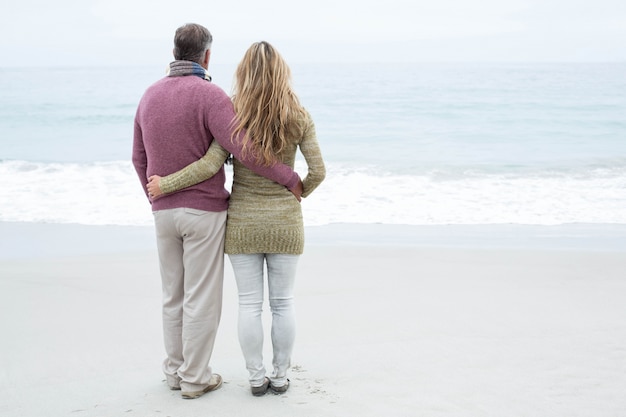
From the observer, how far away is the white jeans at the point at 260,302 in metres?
2.97

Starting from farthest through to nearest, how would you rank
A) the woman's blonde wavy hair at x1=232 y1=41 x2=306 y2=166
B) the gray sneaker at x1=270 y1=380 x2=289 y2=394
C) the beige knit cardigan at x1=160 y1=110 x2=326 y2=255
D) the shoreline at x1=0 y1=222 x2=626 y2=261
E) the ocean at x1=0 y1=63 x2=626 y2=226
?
the ocean at x1=0 y1=63 x2=626 y2=226 < the shoreline at x1=0 y1=222 x2=626 y2=261 < the gray sneaker at x1=270 y1=380 x2=289 y2=394 < the beige knit cardigan at x1=160 y1=110 x2=326 y2=255 < the woman's blonde wavy hair at x1=232 y1=41 x2=306 y2=166

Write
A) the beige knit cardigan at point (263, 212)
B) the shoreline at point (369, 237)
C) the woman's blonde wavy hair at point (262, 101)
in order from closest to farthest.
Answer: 1. the woman's blonde wavy hair at point (262, 101)
2. the beige knit cardigan at point (263, 212)
3. the shoreline at point (369, 237)

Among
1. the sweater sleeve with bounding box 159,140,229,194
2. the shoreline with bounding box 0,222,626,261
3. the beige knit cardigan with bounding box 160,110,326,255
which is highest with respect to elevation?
the sweater sleeve with bounding box 159,140,229,194

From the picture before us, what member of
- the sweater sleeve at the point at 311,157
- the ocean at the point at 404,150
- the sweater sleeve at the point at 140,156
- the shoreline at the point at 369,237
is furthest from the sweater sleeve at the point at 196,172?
the ocean at the point at 404,150

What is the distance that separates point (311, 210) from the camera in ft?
26.4

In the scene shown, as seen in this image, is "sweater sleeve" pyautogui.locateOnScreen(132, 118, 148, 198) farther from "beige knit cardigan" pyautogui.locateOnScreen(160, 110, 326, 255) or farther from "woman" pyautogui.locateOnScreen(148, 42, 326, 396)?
"beige knit cardigan" pyautogui.locateOnScreen(160, 110, 326, 255)

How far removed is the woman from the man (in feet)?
0.19

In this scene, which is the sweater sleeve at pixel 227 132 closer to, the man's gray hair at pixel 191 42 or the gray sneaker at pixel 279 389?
the man's gray hair at pixel 191 42

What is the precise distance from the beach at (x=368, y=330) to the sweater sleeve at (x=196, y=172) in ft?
3.26

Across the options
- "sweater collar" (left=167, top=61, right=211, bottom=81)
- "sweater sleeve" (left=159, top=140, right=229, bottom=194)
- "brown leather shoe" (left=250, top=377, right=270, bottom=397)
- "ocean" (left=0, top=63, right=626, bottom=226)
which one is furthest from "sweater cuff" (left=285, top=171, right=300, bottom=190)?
"ocean" (left=0, top=63, right=626, bottom=226)

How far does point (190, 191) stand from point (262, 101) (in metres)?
0.49

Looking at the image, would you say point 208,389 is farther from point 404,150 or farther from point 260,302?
point 404,150

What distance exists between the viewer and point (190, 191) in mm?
2867

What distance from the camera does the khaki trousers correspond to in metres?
2.89
